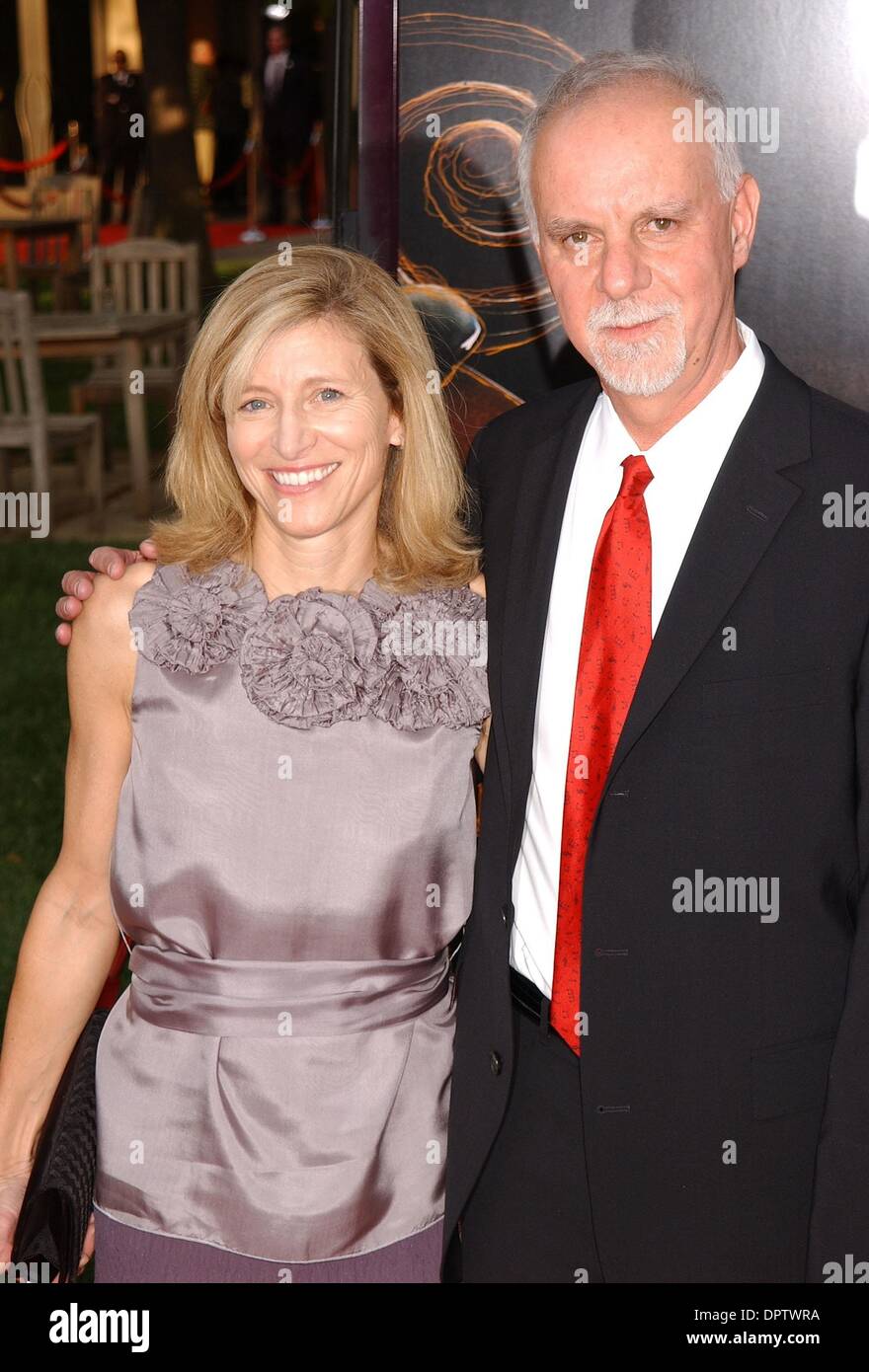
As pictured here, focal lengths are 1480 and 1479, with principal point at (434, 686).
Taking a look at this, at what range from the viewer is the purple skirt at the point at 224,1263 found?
2061mm

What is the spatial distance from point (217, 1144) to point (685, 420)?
3.95ft

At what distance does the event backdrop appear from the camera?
2941 mm

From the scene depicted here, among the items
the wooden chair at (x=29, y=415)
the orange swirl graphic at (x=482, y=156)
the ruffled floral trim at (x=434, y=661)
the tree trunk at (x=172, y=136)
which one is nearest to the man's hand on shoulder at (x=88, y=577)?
the ruffled floral trim at (x=434, y=661)

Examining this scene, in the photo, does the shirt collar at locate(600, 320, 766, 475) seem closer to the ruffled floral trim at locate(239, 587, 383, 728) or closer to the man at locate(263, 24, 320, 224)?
the ruffled floral trim at locate(239, 587, 383, 728)

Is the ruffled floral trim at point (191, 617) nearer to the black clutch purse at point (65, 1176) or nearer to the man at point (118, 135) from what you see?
the black clutch purse at point (65, 1176)

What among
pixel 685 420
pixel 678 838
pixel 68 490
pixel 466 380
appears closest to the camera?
pixel 678 838

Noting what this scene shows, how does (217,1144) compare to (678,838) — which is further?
(217,1144)

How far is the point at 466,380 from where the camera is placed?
3182 millimetres

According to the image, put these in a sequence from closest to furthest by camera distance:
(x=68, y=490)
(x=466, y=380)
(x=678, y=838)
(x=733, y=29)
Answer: (x=678, y=838) < (x=733, y=29) < (x=466, y=380) < (x=68, y=490)

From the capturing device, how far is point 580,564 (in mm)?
2135
